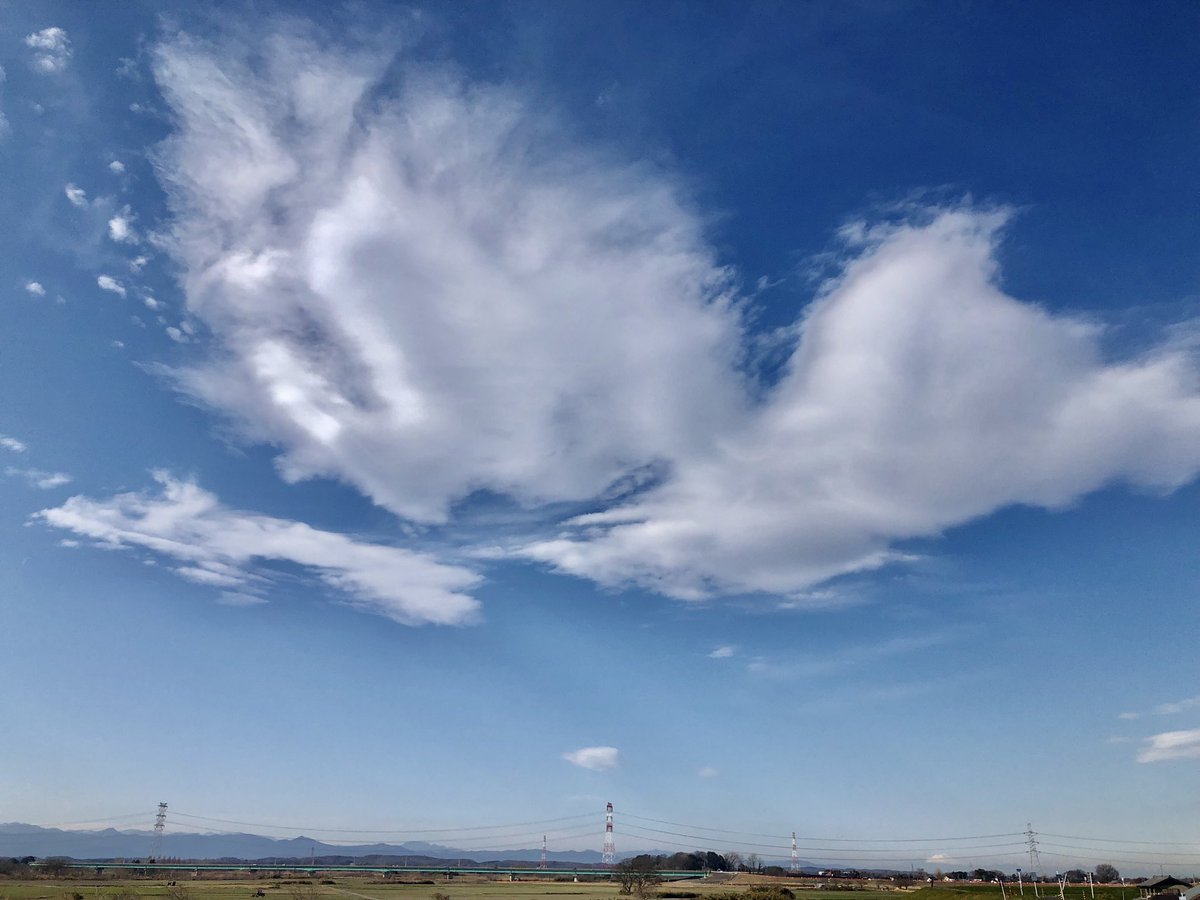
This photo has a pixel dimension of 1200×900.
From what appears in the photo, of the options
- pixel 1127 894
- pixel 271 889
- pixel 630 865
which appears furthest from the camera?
pixel 630 865

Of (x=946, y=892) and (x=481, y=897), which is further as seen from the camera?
(x=946, y=892)

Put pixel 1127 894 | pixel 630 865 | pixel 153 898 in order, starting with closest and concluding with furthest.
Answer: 1. pixel 153 898
2. pixel 1127 894
3. pixel 630 865

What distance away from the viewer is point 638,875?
17700 cm

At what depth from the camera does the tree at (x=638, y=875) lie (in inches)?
6309

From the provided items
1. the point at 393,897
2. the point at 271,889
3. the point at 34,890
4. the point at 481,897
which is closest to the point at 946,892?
the point at 481,897

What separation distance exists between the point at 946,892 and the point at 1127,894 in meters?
32.8

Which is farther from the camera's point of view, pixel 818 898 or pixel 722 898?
pixel 818 898

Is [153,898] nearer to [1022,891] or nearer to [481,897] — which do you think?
[481,897]

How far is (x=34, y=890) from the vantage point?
5251 inches

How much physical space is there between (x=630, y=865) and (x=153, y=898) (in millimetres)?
109471

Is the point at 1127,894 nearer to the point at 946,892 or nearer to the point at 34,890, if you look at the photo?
the point at 946,892

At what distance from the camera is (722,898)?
131 metres

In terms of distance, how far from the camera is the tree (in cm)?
16024

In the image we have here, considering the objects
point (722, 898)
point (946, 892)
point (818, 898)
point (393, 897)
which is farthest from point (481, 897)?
point (946, 892)
